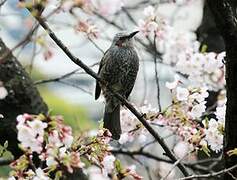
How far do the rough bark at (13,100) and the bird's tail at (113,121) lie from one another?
1.86 feet

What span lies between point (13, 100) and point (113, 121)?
827 mm

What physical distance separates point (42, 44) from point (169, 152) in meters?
1.13

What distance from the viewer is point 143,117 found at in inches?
136

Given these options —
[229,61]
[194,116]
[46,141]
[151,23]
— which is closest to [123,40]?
[151,23]

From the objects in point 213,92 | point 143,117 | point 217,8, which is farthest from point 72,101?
point 217,8

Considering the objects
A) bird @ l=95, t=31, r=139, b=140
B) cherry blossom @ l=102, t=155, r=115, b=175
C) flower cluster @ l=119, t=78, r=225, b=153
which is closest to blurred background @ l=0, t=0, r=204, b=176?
bird @ l=95, t=31, r=139, b=140

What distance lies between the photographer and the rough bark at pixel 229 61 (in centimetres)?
290

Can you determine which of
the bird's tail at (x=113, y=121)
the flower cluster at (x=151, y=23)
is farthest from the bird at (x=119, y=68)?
the flower cluster at (x=151, y=23)

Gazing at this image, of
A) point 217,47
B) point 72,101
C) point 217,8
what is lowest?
point 72,101

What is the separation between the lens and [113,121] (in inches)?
178

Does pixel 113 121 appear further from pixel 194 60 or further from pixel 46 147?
pixel 46 147

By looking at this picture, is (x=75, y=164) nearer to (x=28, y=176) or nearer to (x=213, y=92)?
(x=28, y=176)

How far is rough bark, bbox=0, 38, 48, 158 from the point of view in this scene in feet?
13.1

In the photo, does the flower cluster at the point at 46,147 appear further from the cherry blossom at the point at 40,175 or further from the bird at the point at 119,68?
the bird at the point at 119,68
